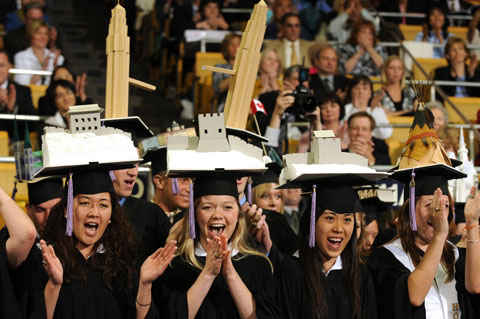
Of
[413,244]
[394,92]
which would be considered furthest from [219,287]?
[394,92]

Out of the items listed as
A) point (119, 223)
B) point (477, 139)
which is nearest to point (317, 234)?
point (119, 223)

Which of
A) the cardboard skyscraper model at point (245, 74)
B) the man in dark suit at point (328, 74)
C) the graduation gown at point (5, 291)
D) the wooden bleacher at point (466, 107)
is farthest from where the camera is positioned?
the wooden bleacher at point (466, 107)

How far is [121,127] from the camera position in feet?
16.7

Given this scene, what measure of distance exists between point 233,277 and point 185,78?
6.22m

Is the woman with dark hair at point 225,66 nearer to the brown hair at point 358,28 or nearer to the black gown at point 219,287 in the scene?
the brown hair at point 358,28

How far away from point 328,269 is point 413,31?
7711 mm

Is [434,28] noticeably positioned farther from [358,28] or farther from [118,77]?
[118,77]

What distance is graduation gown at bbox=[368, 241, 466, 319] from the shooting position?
4.91 m

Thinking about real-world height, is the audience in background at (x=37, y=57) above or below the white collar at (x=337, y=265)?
above

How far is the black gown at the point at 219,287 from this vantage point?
4.73 m

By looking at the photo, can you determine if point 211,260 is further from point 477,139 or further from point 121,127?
point 477,139

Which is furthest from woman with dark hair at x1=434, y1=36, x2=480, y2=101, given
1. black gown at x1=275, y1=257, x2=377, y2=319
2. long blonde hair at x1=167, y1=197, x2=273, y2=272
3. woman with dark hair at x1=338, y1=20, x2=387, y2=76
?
long blonde hair at x1=167, y1=197, x2=273, y2=272

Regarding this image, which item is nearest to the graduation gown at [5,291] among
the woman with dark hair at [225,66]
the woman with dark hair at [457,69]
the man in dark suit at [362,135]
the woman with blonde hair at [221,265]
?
the woman with blonde hair at [221,265]

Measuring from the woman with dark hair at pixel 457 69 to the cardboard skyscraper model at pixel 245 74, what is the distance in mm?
5436
